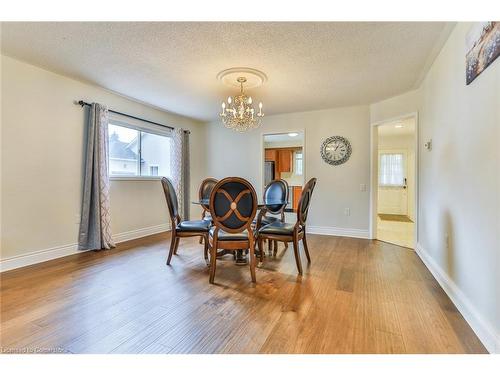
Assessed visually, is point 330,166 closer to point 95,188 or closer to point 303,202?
point 303,202

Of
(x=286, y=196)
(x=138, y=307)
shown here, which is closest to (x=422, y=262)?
(x=286, y=196)

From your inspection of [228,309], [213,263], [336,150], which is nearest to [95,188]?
[213,263]

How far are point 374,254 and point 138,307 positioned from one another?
3041mm

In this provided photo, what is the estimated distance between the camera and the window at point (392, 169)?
759cm

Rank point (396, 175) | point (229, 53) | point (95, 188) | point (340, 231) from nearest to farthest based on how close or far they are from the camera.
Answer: point (229, 53)
point (95, 188)
point (340, 231)
point (396, 175)

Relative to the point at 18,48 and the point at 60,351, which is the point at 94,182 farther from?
the point at 60,351

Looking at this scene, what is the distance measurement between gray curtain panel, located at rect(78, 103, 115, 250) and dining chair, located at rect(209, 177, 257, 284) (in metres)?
2.10

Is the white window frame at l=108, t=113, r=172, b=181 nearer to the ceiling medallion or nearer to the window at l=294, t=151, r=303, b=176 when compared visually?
the ceiling medallion

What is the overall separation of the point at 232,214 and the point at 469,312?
1990 millimetres

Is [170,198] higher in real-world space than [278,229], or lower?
higher

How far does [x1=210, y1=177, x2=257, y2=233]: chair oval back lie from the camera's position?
96.7 inches

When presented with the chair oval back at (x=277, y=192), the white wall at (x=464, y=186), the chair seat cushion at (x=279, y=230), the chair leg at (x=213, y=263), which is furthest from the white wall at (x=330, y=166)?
the chair leg at (x=213, y=263)

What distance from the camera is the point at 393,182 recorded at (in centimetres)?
774

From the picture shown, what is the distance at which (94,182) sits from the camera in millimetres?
3586
